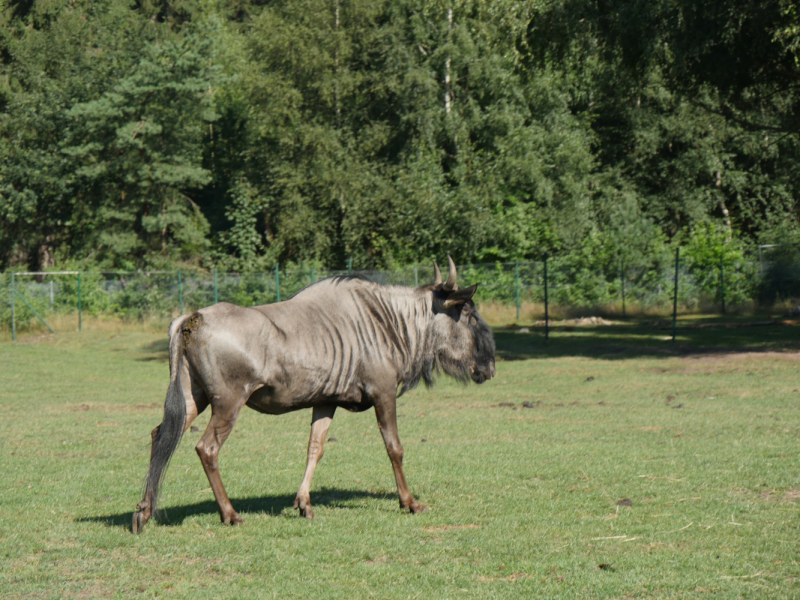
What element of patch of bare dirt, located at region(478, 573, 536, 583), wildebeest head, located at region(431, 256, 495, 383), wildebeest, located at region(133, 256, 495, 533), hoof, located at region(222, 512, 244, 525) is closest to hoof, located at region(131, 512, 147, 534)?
wildebeest, located at region(133, 256, 495, 533)

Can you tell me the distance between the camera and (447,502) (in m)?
7.66

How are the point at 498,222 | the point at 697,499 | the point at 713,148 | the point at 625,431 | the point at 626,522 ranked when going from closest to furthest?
1. the point at 626,522
2. the point at 697,499
3. the point at 625,431
4. the point at 498,222
5. the point at 713,148

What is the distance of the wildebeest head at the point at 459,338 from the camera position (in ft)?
25.8

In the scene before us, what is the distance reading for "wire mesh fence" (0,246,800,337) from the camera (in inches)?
1331

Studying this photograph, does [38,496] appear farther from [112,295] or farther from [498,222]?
[498,222]

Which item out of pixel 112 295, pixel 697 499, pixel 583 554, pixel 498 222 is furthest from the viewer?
pixel 498 222

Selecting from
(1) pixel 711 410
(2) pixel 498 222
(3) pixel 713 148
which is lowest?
(1) pixel 711 410

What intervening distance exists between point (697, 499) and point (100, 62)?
43595 mm

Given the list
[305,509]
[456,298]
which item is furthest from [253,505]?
[456,298]

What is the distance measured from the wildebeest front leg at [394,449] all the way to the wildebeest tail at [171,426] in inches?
64.0

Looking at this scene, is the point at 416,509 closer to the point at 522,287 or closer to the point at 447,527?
the point at 447,527

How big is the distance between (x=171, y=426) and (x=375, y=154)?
38016mm

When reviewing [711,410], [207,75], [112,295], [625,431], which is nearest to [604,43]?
[711,410]

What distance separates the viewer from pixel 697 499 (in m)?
7.51
